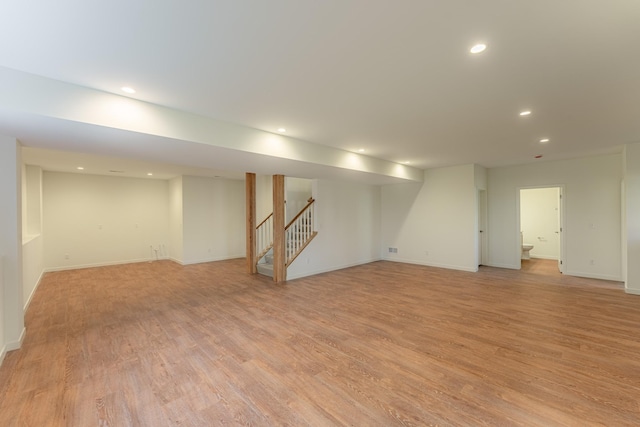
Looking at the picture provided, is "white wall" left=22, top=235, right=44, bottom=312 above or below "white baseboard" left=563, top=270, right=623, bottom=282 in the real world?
above

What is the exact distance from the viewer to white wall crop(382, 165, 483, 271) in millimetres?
6711

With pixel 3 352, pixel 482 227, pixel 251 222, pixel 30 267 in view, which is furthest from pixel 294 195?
pixel 3 352

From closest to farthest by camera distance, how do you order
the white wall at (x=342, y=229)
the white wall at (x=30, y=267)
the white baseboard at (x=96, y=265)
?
the white wall at (x=30, y=267) → the white wall at (x=342, y=229) → the white baseboard at (x=96, y=265)

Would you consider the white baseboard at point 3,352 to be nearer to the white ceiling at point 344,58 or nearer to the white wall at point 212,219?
the white ceiling at point 344,58

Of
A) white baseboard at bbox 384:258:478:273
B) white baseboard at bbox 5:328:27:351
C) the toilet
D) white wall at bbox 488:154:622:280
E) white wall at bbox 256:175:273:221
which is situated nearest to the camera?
white baseboard at bbox 5:328:27:351

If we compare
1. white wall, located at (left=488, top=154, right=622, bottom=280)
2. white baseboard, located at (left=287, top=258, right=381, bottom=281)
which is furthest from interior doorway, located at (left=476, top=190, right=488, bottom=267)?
white baseboard, located at (left=287, top=258, right=381, bottom=281)

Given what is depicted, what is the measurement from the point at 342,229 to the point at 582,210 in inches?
216

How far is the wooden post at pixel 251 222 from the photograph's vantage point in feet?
21.6

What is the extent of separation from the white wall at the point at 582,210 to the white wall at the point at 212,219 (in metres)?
7.92

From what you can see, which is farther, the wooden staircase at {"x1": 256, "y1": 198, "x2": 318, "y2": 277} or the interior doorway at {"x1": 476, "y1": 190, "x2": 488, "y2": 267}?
the interior doorway at {"x1": 476, "y1": 190, "x2": 488, "y2": 267}

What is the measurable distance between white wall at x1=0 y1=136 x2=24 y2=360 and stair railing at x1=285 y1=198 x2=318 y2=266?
13.4 feet

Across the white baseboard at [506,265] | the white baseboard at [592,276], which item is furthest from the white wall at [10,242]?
the white baseboard at [592,276]

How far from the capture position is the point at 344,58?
85.4 inches

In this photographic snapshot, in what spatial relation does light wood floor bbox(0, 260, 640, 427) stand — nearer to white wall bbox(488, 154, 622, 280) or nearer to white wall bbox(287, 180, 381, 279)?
white wall bbox(488, 154, 622, 280)
